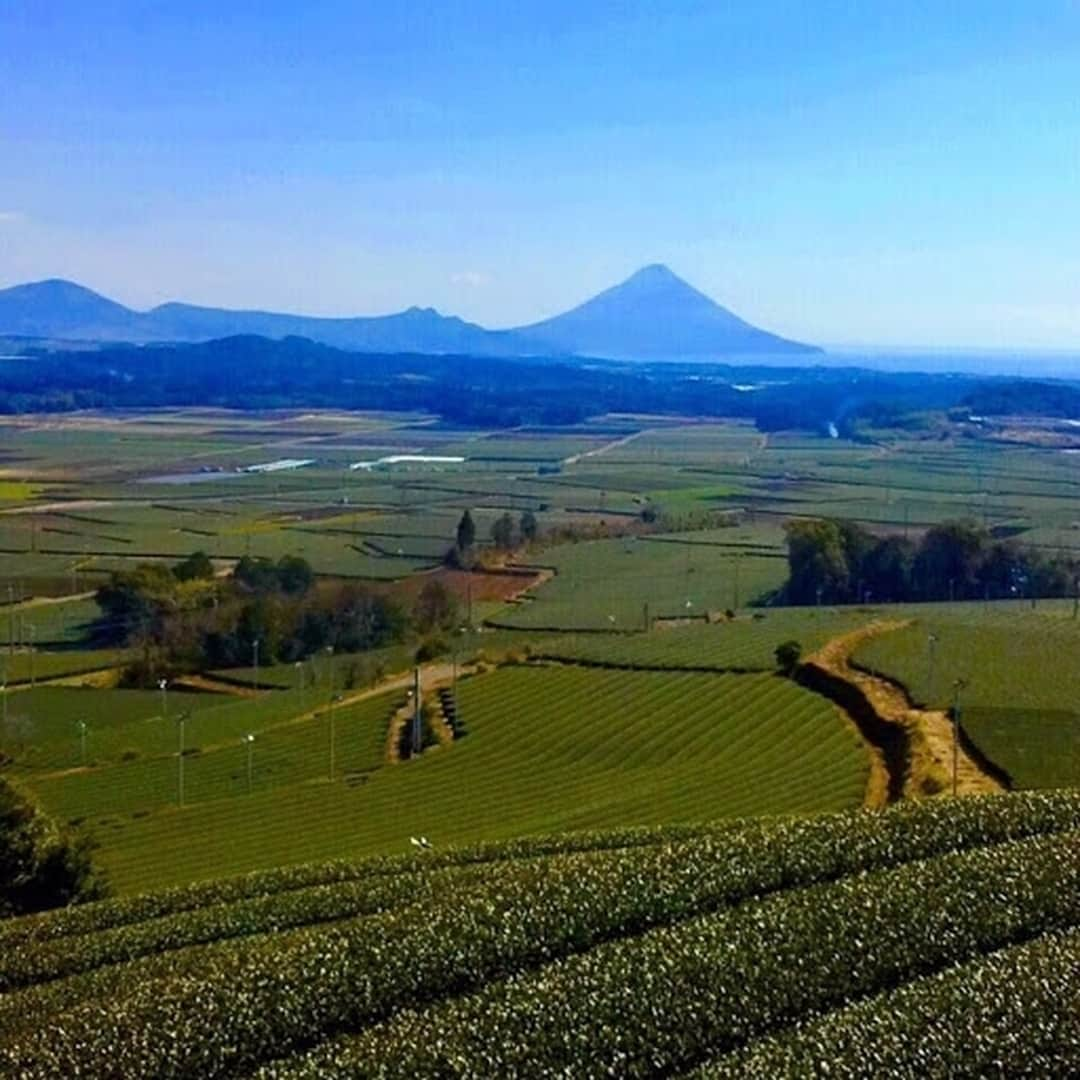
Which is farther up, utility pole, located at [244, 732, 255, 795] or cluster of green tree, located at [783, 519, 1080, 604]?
cluster of green tree, located at [783, 519, 1080, 604]

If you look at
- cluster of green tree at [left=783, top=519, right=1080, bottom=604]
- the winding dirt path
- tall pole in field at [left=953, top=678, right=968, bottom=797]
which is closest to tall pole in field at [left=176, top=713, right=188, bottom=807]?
the winding dirt path

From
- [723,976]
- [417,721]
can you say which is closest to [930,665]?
[417,721]

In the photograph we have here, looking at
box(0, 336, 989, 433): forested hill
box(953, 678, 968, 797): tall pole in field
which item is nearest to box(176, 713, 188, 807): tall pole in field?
box(953, 678, 968, 797): tall pole in field

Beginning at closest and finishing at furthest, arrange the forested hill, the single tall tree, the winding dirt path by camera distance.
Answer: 1. the winding dirt path
2. the single tall tree
3. the forested hill

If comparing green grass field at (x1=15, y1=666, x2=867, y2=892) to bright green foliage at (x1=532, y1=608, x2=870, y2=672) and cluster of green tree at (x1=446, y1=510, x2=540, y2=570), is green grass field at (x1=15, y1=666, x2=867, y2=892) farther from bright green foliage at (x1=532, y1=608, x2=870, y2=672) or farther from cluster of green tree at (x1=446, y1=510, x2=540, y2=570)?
cluster of green tree at (x1=446, y1=510, x2=540, y2=570)

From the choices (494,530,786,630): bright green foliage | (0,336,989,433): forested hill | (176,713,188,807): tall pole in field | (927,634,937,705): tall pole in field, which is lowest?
(176,713,188,807): tall pole in field

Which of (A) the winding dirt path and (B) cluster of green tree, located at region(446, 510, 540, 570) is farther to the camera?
(B) cluster of green tree, located at region(446, 510, 540, 570)

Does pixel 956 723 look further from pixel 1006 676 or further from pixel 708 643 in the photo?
pixel 708 643

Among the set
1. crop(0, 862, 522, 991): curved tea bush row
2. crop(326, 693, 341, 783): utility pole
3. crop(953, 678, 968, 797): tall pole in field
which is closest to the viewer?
crop(0, 862, 522, 991): curved tea bush row
